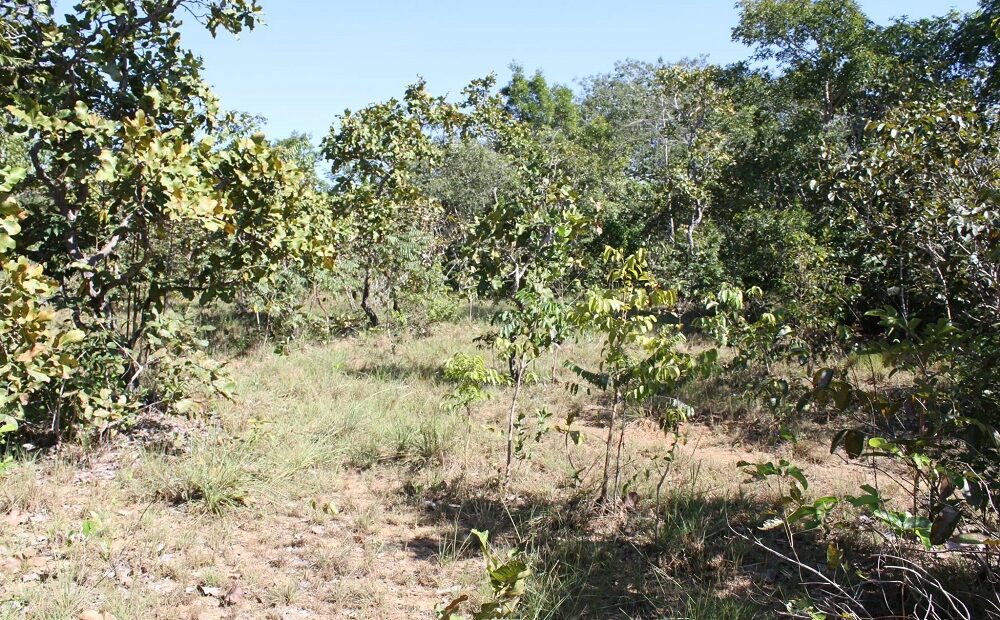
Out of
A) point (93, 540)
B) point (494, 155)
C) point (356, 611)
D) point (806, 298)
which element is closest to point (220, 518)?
point (93, 540)

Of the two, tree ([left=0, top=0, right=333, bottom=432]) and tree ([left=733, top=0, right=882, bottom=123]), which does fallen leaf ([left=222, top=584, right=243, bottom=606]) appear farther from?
tree ([left=733, top=0, right=882, bottom=123])

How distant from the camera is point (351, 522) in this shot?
14.9ft

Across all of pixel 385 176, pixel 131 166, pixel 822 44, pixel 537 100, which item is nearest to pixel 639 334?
pixel 131 166

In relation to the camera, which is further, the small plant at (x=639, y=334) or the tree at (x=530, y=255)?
the tree at (x=530, y=255)

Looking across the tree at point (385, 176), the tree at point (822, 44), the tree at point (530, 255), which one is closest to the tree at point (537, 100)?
the tree at point (822, 44)

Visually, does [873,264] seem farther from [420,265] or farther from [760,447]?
[420,265]

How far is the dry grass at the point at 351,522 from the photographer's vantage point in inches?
140

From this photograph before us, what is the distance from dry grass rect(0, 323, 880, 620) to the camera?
11.6 feet

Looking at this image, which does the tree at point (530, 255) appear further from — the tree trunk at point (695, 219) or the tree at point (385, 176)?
the tree trunk at point (695, 219)

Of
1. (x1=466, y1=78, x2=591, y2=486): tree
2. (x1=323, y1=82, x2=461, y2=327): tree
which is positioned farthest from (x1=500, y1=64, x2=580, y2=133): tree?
(x1=466, y1=78, x2=591, y2=486): tree

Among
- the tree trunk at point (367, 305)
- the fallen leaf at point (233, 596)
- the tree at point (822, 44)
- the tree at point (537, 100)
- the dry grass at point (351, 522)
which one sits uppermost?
the tree at point (537, 100)

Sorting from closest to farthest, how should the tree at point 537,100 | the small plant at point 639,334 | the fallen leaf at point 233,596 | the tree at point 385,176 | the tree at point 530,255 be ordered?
the fallen leaf at point 233,596, the small plant at point 639,334, the tree at point 530,255, the tree at point 385,176, the tree at point 537,100

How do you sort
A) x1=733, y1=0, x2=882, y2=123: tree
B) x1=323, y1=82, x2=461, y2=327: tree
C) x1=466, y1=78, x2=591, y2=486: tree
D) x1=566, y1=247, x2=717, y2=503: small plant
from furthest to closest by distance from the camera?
x1=733, y1=0, x2=882, y2=123: tree < x1=323, y1=82, x2=461, y2=327: tree < x1=466, y1=78, x2=591, y2=486: tree < x1=566, y1=247, x2=717, y2=503: small plant

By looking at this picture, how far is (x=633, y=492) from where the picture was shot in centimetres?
486
